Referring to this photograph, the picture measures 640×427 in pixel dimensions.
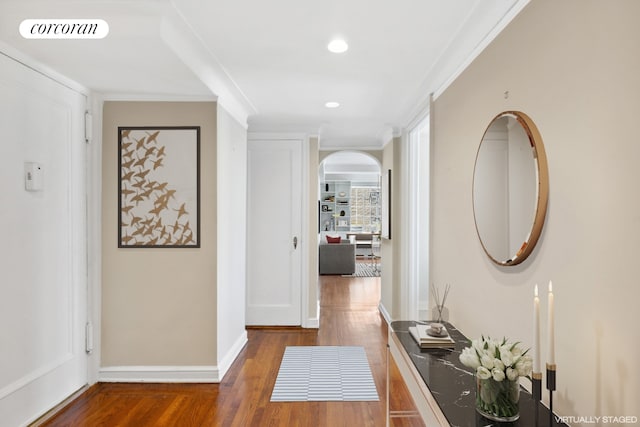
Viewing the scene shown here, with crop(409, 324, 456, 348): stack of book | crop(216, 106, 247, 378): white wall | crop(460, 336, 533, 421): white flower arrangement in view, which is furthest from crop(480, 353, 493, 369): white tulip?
crop(216, 106, 247, 378): white wall

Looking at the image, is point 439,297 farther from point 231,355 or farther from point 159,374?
point 159,374

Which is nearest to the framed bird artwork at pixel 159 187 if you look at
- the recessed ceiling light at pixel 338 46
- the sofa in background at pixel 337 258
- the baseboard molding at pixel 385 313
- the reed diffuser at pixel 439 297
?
the recessed ceiling light at pixel 338 46

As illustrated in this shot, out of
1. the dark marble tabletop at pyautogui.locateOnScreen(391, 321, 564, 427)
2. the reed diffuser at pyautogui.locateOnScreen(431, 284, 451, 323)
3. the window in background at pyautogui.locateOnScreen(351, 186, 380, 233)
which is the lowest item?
the dark marble tabletop at pyautogui.locateOnScreen(391, 321, 564, 427)

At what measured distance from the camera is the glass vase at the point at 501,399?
50.5 inches

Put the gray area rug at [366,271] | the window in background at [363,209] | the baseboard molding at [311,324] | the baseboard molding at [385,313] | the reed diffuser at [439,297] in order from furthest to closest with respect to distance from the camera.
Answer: the window in background at [363,209] < the gray area rug at [366,271] < the baseboard molding at [385,313] < the baseboard molding at [311,324] < the reed diffuser at [439,297]

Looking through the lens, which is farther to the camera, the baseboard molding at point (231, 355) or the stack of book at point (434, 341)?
the baseboard molding at point (231, 355)

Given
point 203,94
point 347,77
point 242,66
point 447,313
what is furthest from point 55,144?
point 447,313

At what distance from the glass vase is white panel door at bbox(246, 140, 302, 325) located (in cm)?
364

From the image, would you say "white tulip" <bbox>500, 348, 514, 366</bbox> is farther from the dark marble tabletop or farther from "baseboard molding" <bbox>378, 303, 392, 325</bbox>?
"baseboard molding" <bbox>378, 303, 392, 325</bbox>

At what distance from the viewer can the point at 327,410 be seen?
278 centimetres

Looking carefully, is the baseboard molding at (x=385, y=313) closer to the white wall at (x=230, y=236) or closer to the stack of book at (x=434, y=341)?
the white wall at (x=230, y=236)

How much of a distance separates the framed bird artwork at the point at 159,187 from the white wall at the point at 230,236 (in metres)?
0.22

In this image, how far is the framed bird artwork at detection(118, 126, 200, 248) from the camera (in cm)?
322

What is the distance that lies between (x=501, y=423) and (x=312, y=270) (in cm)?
369
